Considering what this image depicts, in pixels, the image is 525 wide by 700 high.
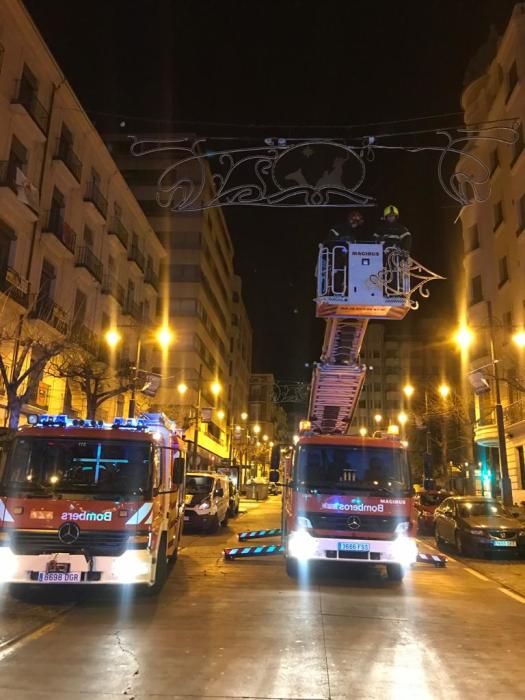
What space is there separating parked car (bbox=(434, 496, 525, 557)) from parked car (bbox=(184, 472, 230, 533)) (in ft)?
24.4

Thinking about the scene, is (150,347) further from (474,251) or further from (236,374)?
(236,374)

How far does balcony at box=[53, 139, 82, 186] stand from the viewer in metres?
29.4

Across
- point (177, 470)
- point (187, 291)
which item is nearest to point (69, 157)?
point (177, 470)

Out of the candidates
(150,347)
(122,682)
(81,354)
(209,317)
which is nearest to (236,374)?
(209,317)

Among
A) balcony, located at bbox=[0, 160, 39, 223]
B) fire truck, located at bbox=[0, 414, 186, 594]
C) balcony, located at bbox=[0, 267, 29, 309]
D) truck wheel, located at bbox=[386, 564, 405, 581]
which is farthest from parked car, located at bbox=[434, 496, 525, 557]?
balcony, located at bbox=[0, 160, 39, 223]

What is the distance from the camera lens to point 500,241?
1332 inches

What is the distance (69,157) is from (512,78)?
22559 mm

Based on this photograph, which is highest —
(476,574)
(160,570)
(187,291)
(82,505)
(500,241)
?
(187,291)

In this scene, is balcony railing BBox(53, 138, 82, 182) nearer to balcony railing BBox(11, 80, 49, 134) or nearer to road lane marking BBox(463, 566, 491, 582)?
balcony railing BBox(11, 80, 49, 134)

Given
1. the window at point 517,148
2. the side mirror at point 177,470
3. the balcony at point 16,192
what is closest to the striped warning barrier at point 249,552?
the side mirror at point 177,470

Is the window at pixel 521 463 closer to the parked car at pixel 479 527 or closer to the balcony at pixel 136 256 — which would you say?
the parked car at pixel 479 527

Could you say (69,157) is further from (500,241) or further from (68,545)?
(68,545)

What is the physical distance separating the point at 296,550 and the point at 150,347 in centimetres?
3777

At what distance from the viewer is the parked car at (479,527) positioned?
1539 cm
